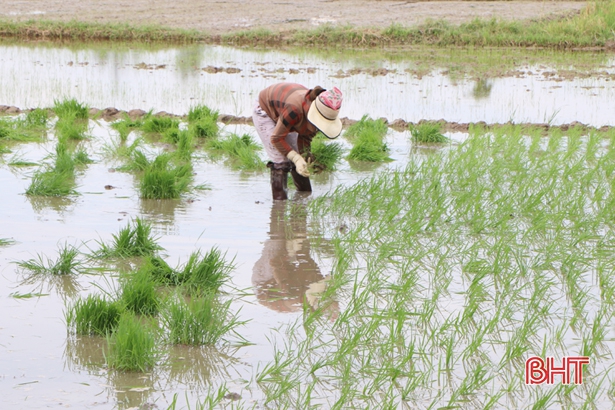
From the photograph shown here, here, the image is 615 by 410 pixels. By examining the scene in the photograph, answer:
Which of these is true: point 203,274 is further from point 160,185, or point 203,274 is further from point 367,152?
point 367,152

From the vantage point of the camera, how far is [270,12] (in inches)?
782

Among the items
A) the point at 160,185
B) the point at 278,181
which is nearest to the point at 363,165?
the point at 278,181

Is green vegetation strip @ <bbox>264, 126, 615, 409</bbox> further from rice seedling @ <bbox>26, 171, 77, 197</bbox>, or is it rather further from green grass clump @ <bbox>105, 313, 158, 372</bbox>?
rice seedling @ <bbox>26, 171, 77, 197</bbox>

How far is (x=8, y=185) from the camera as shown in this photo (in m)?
5.87

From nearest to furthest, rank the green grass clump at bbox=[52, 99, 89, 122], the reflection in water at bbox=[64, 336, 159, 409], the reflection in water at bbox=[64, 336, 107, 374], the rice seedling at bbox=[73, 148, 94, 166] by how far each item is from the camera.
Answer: the reflection in water at bbox=[64, 336, 159, 409], the reflection in water at bbox=[64, 336, 107, 374], the rice seedling at bbox=[73, 148, 94, 166], the green grass clump at bbox=[52, 99, 89, 122]

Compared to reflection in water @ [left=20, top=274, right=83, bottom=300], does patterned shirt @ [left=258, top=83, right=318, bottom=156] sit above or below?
above

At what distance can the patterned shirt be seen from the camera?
5.19 metres

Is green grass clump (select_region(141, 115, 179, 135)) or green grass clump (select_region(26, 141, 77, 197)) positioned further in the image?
green grass clump (select_region(141, 115, 179, 135))

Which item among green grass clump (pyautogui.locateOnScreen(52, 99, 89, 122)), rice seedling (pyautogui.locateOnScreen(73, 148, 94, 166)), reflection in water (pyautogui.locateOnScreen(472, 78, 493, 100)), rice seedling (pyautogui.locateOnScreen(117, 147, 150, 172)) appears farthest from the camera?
reflection in water (pyautogui.locateOnScreen(472, 78, 493, 100))

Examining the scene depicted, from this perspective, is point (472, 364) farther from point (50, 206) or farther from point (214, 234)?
point (50, 206)

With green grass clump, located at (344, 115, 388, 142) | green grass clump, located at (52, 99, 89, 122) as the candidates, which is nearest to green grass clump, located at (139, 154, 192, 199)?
green grass clump, located at (344, 115, 388, 142)

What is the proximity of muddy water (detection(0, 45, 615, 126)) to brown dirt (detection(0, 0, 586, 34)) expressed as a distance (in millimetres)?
2835

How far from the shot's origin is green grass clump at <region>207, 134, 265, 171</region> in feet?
22.0

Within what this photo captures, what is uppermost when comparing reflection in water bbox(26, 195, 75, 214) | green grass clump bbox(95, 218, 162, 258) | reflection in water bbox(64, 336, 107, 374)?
green grass clump bbox(95, 218, 162, 258)
